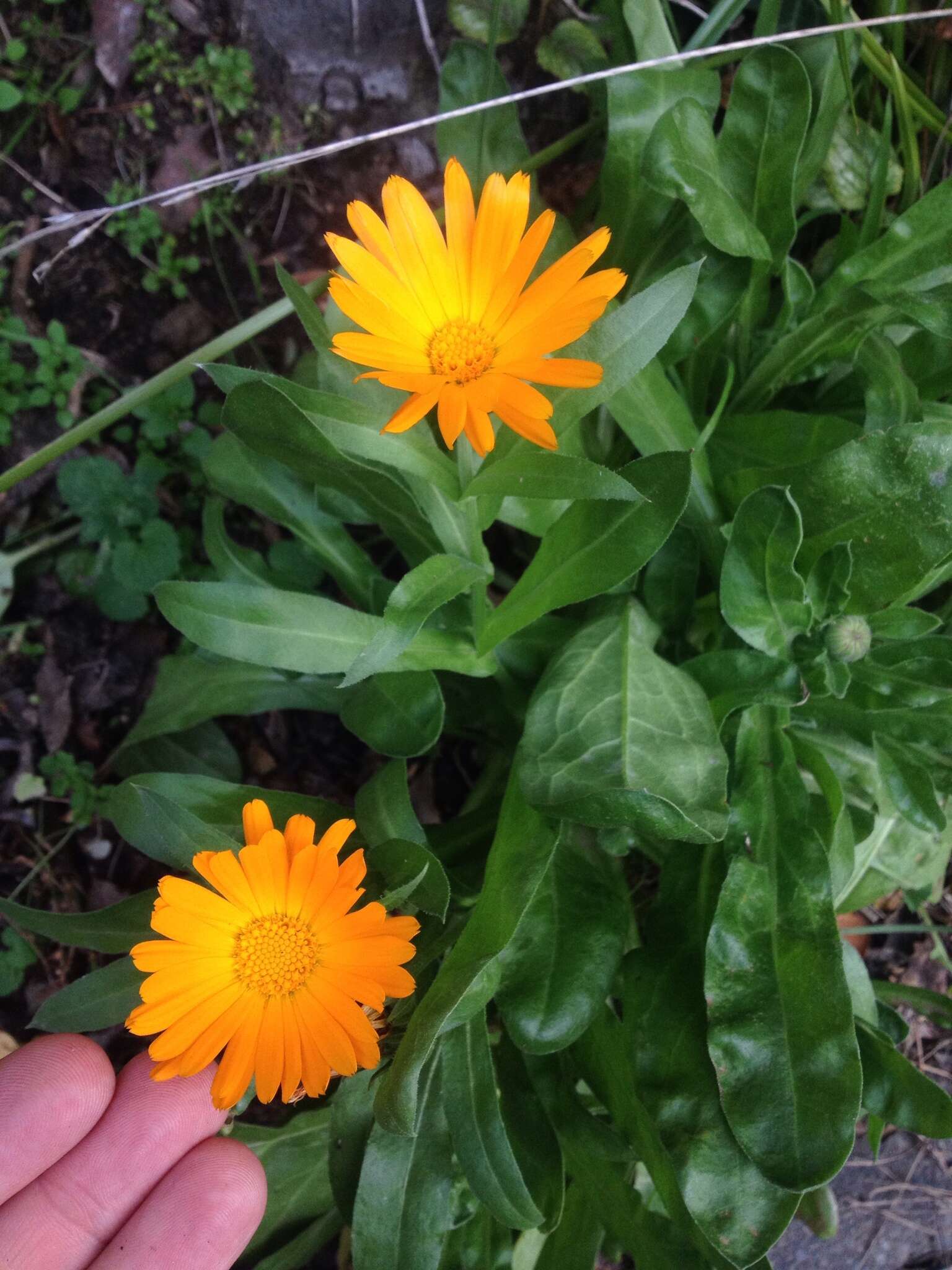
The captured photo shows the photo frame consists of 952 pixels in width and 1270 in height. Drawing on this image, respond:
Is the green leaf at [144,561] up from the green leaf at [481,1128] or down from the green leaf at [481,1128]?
up

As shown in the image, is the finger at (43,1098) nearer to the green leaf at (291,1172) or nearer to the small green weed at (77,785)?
the green leaf at (291,1172)

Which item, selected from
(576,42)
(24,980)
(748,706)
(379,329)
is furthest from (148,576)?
(576,42)

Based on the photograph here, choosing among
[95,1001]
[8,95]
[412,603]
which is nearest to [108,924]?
[95,1001]

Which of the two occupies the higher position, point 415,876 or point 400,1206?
point 415,876

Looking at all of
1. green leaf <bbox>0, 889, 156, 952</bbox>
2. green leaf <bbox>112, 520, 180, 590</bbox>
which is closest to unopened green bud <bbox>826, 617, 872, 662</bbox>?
green leaf <bbox>0, 889, 156, 952</bbox>

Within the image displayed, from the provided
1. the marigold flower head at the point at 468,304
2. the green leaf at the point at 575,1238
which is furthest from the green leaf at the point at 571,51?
the green leaf at the point at 575,1238

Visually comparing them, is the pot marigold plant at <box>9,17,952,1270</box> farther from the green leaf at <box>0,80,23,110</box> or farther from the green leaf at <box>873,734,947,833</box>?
the green leaf at <box>0,80,23,110</box>

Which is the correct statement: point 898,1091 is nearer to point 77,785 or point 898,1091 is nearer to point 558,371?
point 558,371
